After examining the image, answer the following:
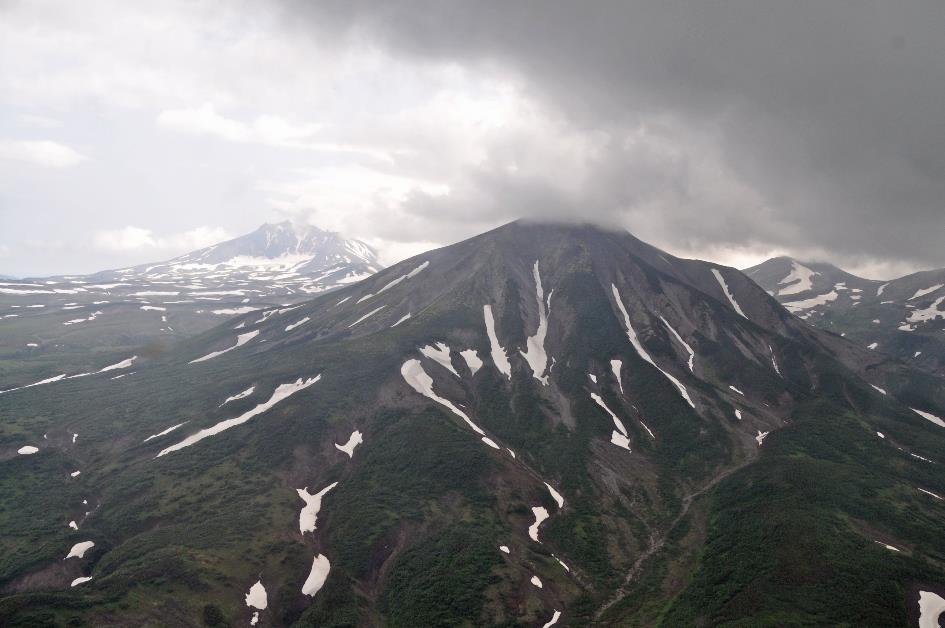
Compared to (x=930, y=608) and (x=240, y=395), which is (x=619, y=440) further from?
(x=240, y=395)

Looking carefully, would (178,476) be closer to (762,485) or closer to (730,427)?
(762,485)

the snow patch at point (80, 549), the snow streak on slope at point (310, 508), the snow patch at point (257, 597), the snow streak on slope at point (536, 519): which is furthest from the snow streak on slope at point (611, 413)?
the snow patch at point (80, 549)

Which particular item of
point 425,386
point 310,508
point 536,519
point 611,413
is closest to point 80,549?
point 310,508

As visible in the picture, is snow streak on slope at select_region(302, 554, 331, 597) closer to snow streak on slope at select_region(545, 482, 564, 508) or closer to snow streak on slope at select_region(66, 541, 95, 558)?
snow streak on slope at select_region(66, 541, 95, 558)

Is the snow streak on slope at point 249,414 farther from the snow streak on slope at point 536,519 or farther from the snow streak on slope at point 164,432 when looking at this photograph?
the snow streak on slope at point 536,519

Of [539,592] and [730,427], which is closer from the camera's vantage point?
[539,592]

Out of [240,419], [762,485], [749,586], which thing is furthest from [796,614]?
[240,419]
